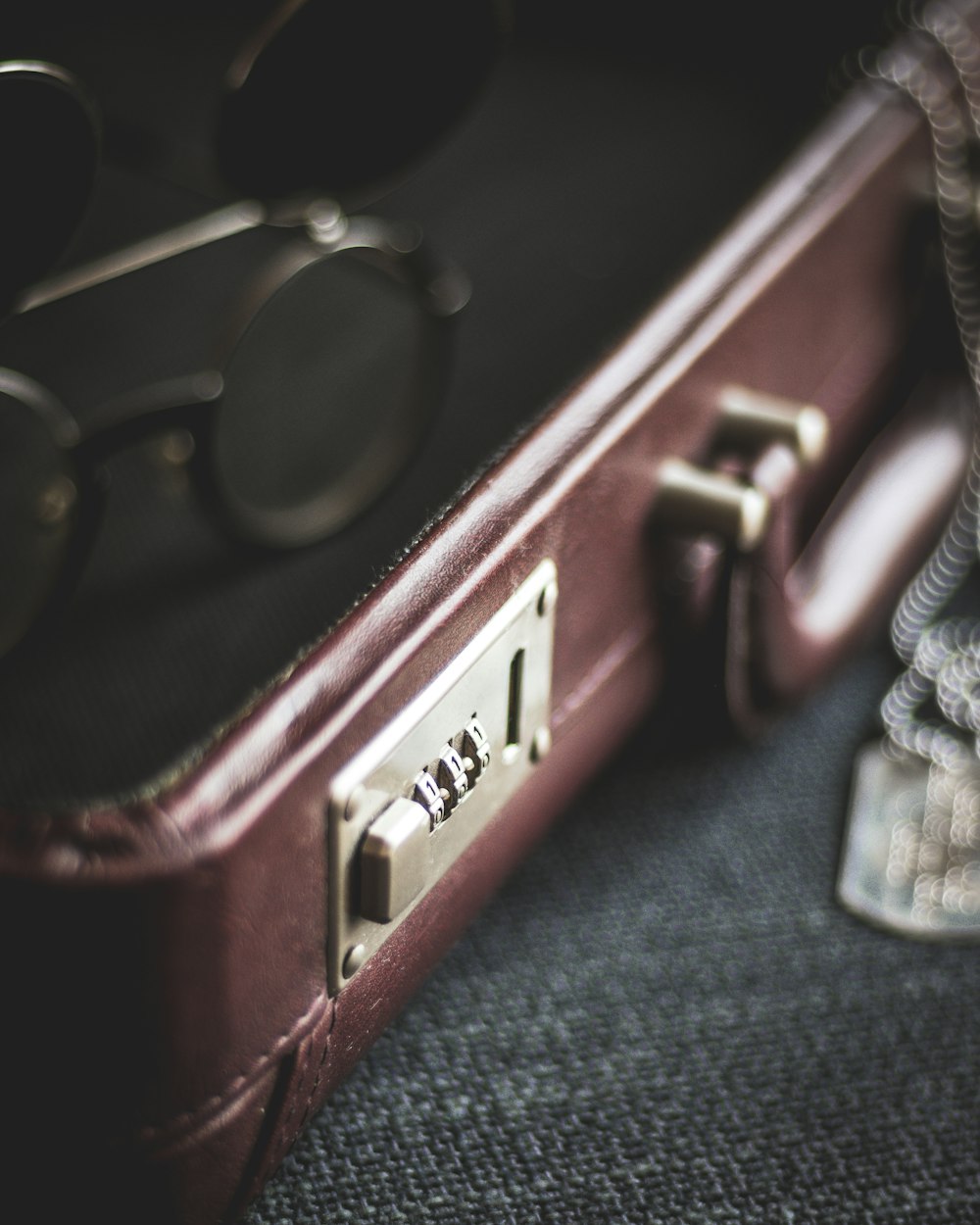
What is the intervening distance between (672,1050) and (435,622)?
20 centimetres

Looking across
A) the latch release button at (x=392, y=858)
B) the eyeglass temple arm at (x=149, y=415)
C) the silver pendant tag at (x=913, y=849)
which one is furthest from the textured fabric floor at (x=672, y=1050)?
the eyeglass temple arm at (x=149, y=415)

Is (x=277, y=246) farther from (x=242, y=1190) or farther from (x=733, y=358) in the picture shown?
(x=242, y=1190)

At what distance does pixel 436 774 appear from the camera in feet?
1.34

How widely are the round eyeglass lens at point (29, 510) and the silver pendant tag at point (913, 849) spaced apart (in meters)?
0.36

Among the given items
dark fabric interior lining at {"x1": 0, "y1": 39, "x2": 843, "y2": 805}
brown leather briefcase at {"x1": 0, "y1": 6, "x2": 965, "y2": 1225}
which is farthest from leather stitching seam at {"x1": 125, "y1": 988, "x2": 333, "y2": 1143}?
dark fabric interior lining at {"x1": 0, "y1": 39, "x2": 843, "y2": 805}

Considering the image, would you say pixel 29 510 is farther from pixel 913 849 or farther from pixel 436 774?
pixel 913 849

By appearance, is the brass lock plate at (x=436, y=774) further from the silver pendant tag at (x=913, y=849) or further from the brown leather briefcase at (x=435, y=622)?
the silver pendant tag at (x=913, y=849)

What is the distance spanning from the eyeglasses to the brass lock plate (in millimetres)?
239

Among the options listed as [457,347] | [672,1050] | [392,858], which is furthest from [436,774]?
[457,347]

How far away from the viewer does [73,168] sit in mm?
523

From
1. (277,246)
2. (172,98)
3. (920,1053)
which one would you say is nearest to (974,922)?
(920,1053)

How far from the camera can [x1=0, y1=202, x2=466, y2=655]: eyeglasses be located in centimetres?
60

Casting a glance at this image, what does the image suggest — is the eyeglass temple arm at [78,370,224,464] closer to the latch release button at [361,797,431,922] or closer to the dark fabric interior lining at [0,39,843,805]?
the dark fabric interior lining at [0,39,843,805]

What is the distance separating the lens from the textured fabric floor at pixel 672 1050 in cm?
45
